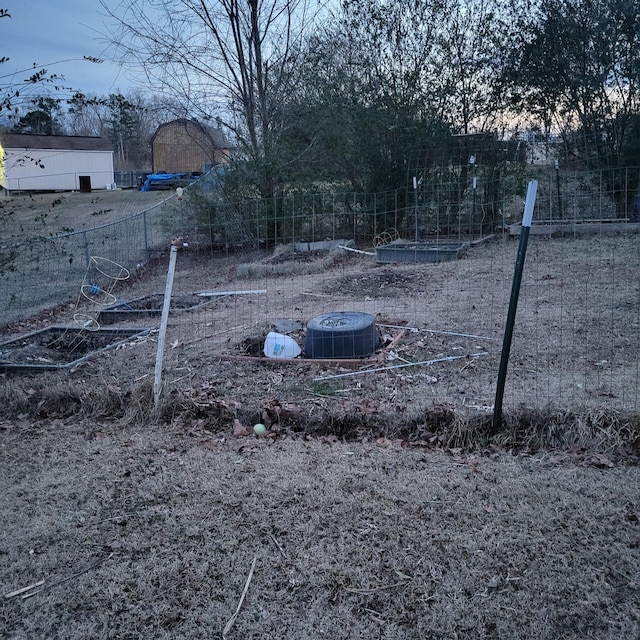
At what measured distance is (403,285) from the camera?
840 cm

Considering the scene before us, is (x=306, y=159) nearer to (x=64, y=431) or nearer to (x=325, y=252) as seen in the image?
(x=325, y=252)

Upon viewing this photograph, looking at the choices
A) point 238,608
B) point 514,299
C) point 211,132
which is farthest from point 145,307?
point 211,132

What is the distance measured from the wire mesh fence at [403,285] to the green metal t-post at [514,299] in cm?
18

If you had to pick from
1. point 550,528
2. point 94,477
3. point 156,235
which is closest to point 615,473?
point 550,528

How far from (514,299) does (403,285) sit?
5.00 metres

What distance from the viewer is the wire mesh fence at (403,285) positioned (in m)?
4.64

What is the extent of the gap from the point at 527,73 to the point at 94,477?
1339cm

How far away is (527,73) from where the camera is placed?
523 inches

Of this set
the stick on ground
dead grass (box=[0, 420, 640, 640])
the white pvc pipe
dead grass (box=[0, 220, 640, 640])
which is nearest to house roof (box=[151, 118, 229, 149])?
dead grass (box=[0, 220, 640, 640])

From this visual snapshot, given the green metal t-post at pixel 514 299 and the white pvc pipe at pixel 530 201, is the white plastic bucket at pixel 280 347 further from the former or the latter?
the white pvc pipe at pixel 530 201

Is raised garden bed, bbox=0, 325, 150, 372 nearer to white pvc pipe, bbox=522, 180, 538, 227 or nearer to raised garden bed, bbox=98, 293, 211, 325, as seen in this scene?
raised garden bed, bbox=98, 293, 211, 325

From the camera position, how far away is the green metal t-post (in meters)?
3.31

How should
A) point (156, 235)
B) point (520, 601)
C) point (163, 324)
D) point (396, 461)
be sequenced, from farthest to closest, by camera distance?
point (156, 235)
point (163, 324)
point (396, 461)
point (520, 601)

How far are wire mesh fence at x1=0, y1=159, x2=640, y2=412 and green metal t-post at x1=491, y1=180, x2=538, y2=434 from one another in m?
0.18
